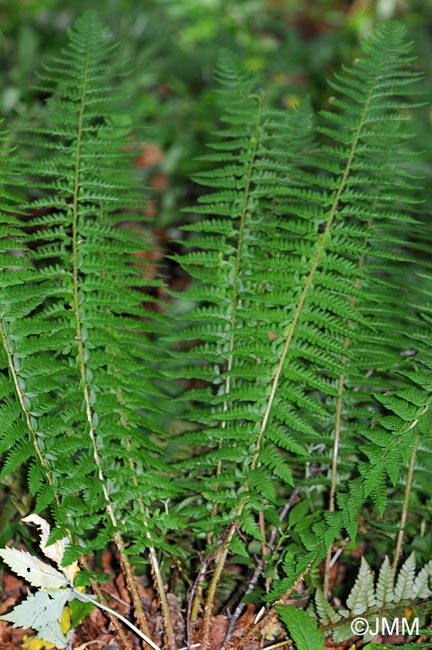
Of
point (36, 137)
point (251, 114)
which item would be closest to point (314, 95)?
point (36, 137)

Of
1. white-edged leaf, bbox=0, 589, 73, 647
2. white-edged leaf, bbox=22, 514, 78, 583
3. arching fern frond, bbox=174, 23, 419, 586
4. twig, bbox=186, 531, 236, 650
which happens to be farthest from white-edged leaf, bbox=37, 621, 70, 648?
arching fern frond, bbox=174, 23, 419, 586

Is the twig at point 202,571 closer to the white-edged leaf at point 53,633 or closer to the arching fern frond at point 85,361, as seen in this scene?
the arching fern frond at point 85,361

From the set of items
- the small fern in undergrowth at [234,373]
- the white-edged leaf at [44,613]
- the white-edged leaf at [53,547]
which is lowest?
Answer: the white-edged leaf at [44,613]

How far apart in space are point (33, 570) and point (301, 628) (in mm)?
656

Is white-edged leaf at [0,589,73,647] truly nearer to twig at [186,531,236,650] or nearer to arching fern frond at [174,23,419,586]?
twig at [186,531,236,650]

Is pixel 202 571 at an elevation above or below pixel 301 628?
above

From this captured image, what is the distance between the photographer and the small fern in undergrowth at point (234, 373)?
5.40 ft

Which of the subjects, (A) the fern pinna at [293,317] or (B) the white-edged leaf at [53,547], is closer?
(B) the white-edged leaf at [53,547]

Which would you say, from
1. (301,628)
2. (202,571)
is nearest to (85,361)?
(202,571)

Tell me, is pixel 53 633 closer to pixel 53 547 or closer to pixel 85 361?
pixel 53 547

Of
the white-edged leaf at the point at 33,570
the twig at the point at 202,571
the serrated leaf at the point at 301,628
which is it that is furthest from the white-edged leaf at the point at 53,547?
the serrated leaf at the point at 301,628

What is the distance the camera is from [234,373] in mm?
1762

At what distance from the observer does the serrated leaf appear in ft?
5.08

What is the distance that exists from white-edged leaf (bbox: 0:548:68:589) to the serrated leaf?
0.54 metres
